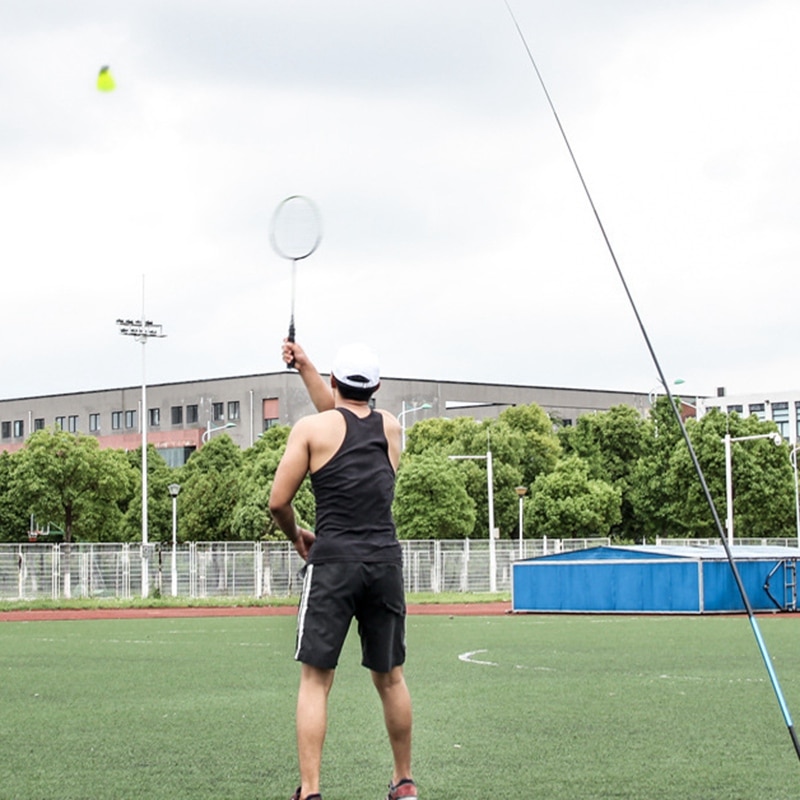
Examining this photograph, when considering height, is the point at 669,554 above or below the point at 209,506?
below

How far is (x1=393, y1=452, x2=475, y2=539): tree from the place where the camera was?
195 feet

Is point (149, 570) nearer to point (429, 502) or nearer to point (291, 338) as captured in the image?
point (429, 502)

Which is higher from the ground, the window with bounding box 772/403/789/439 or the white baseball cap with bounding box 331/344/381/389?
the window with bounding box 772/403/789/439

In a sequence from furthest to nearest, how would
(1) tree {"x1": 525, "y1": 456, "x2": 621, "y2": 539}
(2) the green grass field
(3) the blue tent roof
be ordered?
1. (1) tree {"x1": 525, "y1": 456, "x2": 621, "y2": 539}
2. (3) the blue tent roof
3. (2) the green grass field

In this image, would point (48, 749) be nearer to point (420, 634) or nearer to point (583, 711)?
point (583, 711)

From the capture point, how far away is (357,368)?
6770 millimetres

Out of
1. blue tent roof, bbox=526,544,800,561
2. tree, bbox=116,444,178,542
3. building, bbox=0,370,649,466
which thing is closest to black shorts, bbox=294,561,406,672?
blue tent roof, bbox=526,544,800,561

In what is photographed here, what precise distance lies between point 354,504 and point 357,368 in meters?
0.61

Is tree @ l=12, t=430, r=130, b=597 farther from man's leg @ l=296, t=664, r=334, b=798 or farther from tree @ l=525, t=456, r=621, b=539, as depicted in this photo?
man's leg @ l=296, t=664, r=334, b=798

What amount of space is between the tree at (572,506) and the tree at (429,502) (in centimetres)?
629

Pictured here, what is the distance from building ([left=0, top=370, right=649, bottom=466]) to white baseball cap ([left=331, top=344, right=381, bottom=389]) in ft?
279

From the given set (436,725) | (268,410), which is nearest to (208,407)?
(268,410)

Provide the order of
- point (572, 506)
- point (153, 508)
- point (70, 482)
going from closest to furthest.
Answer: point (70, 482)
point (572, 506)
point (153, 508)

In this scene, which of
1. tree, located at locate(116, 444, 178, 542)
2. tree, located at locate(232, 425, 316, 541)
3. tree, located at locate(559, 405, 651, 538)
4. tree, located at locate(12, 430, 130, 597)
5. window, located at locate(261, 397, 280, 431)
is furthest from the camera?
window, located at locate(261, 397, 280, 431)
